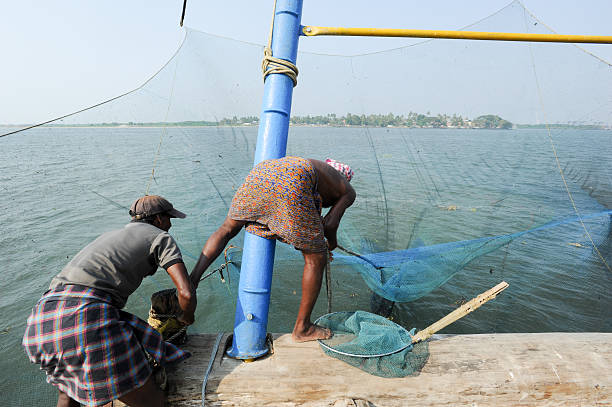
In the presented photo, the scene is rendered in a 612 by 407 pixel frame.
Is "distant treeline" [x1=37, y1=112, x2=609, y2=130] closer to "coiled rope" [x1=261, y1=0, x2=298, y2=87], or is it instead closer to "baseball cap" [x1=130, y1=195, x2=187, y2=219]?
"coiled rope" [x1=261, y1=0, x2=298, y2=87]

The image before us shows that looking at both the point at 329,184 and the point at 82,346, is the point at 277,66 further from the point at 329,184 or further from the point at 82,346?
the point at 82,346

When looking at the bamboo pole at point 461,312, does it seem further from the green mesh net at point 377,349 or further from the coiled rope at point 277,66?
the coiled rope at point 277,66

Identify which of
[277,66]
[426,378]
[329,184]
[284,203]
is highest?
[277,66]

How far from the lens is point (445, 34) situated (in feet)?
7.75

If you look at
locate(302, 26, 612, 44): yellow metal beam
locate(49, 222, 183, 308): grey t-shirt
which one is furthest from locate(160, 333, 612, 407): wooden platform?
locate(302, 26, 612, 44): yellow metal beam

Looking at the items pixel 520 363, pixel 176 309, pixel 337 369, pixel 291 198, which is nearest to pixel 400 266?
pixel 520 363

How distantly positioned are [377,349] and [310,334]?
1.45 ft

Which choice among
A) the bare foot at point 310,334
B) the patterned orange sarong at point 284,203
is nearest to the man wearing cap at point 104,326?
the patterned orange sarong at point 284,203

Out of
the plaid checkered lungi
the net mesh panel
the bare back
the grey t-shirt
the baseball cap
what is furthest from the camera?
the net mesh panel

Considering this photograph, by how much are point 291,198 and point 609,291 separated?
5699 millimetres

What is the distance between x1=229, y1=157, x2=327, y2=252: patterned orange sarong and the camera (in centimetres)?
192

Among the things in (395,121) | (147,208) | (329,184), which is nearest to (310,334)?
(329,184)

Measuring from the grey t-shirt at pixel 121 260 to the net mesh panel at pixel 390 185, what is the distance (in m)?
1.93

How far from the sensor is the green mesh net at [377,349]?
6.23 ft
